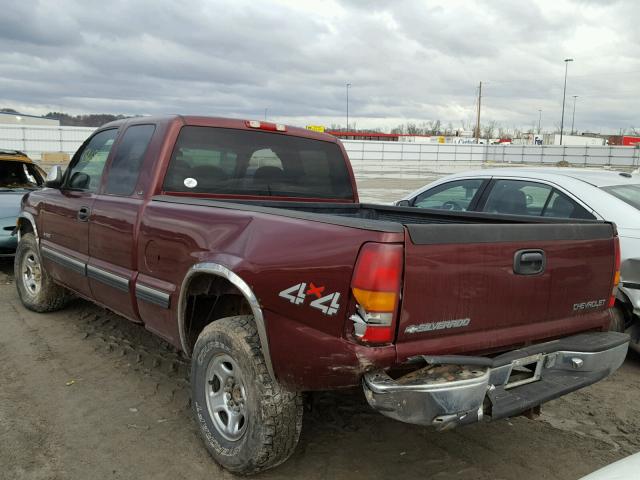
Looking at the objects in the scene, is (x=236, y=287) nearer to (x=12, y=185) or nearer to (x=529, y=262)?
(x=529, y=262)

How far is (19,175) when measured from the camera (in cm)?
909

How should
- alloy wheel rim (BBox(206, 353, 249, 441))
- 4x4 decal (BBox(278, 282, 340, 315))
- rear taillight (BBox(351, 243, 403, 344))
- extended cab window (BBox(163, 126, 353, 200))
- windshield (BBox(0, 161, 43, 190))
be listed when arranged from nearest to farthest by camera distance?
rear taillight (BBox(351, 243, 403, 344)), 4x4 decal (BBox(278, 282, 340, 315)), alloy wheel rim (BBox(206, 353, 249, 441)), extended cab window (BBox(163, 126, 353, 200)), windshield (BBox(0, 161, 43, 190))

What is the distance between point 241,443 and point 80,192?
9.40ft

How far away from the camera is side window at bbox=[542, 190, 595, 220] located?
5008 mm

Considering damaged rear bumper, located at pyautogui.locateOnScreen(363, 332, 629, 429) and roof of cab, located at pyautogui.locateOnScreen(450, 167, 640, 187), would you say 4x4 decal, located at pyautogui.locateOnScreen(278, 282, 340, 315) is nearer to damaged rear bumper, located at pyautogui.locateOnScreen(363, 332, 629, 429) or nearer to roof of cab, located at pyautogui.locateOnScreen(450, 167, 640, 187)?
damaged rear bumper, located at pyautogui.locateOnScreen(363, 332, 629, 429)

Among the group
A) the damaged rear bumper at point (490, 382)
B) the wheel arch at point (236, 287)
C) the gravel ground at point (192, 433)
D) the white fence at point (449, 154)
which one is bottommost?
the gravel ground at point (192, 433)

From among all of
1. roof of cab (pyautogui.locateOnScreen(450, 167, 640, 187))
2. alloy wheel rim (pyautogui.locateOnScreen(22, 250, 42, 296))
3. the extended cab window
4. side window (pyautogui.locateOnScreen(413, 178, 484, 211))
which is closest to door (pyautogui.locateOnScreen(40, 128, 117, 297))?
alloy wheel rim (pyautogui.locateOnScreen(22, 250, 42, 296))

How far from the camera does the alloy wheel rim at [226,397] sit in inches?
115

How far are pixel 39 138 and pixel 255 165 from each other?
4105cm

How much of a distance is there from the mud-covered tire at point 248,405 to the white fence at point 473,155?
46513mm

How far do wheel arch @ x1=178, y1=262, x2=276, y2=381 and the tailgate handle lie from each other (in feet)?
4.10

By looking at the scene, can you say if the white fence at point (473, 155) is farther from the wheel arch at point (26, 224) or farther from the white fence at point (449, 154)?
the wheel arch at point (26, 224)

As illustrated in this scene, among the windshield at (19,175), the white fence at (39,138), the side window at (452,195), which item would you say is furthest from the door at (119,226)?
the white fence at (39,138)

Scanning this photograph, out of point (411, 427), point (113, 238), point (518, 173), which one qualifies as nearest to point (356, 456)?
point (411, 427)
